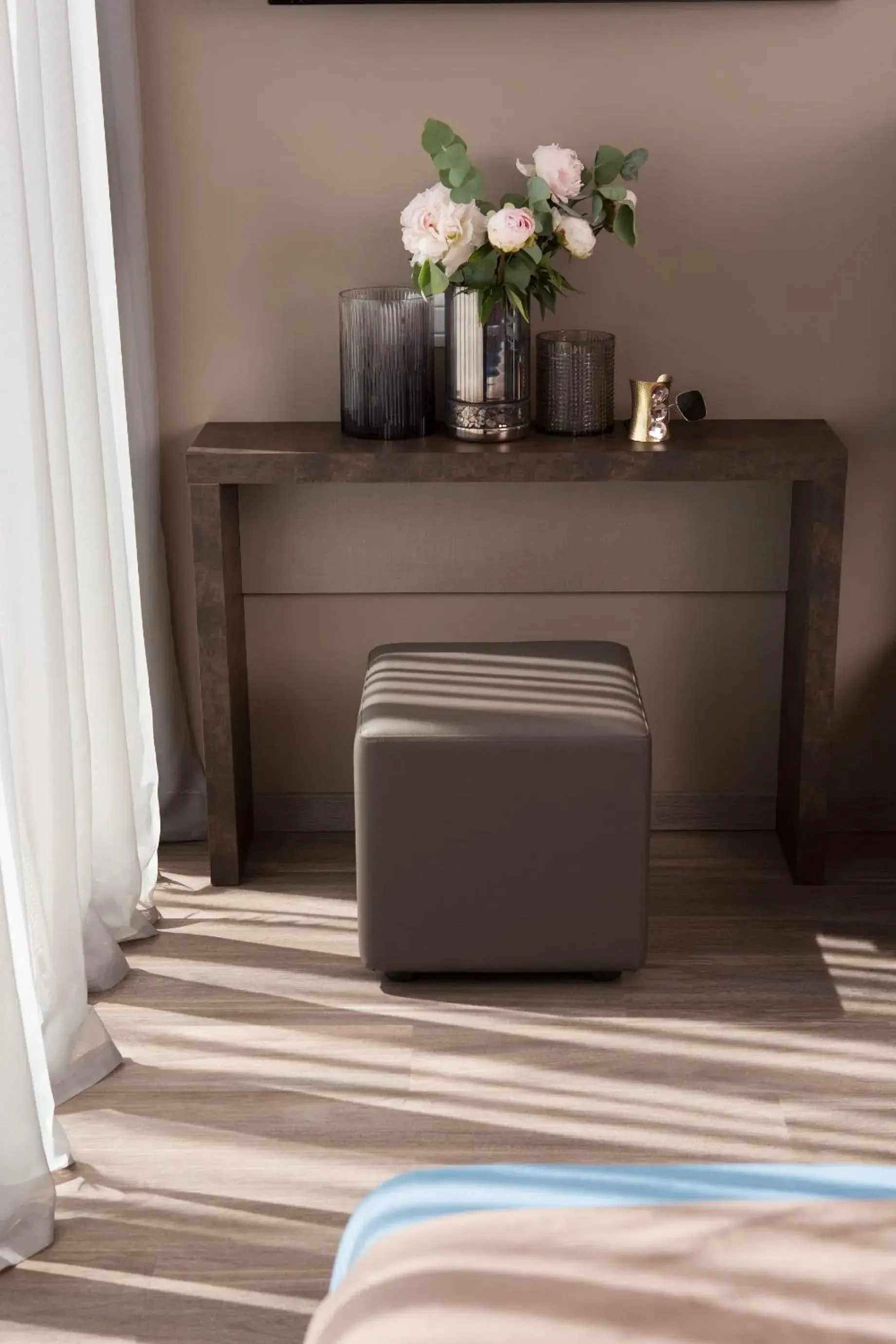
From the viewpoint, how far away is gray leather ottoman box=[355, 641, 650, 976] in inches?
93.5

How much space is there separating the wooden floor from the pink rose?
1179 mm

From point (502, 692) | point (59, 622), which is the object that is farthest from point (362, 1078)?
point (59, 622)

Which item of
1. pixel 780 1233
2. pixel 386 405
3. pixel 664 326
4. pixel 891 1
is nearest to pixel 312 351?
pixel 386 405

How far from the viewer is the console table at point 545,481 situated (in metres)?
2.59

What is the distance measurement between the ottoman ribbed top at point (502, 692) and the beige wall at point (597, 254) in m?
0.33

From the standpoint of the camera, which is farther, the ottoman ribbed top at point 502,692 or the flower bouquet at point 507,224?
the flower bouquet at point 507,224

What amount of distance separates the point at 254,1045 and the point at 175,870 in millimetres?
636

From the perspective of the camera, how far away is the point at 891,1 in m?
2.66

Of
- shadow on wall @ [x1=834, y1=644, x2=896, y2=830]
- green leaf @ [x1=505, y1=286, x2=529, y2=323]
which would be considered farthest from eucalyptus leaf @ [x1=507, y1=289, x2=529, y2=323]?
shadow on wall @ [x1=834, y1=644, x2=896, y2=830]

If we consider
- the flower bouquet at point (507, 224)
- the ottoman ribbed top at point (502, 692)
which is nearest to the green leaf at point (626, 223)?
the flower bouquet at point (507, 224)

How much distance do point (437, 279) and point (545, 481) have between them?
0.38 meters

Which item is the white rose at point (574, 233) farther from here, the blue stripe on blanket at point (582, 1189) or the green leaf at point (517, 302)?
the blue stripe on blanket at point (582, 1189)

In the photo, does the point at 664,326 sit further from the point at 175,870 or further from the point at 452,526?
the point at 175,870

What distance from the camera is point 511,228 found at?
2.46 metres
